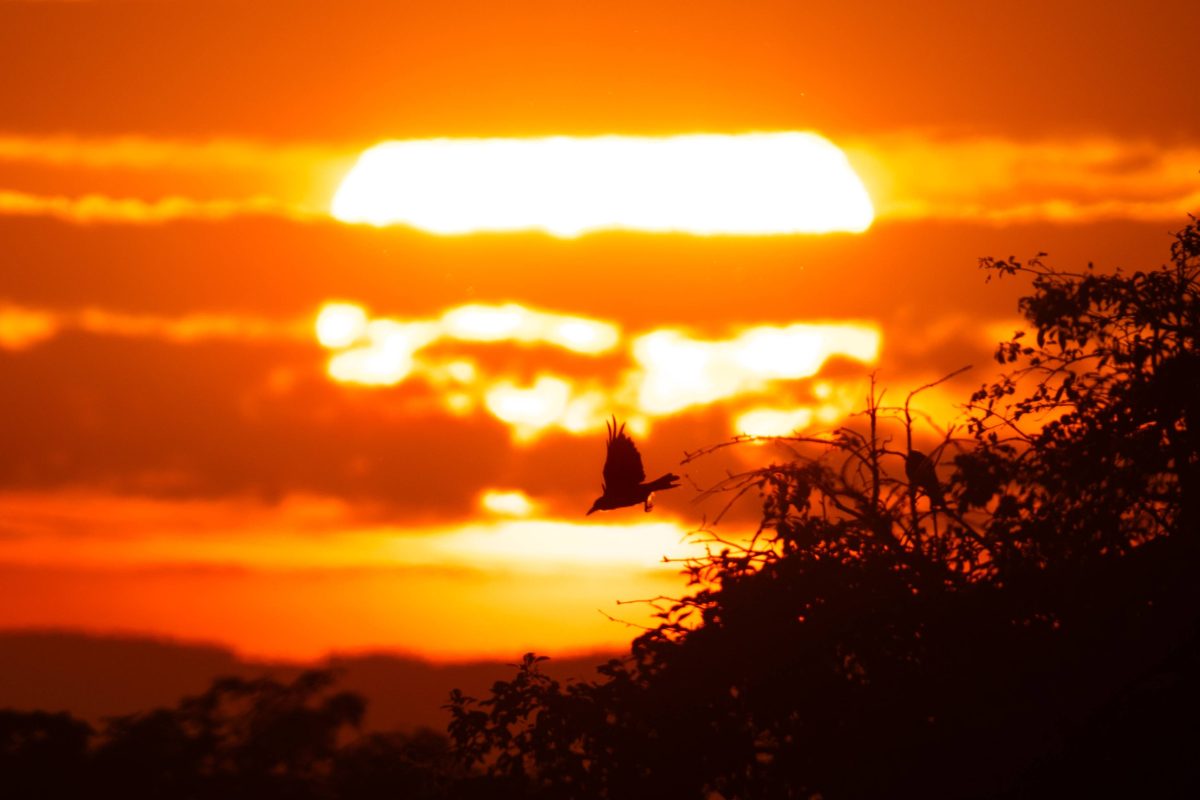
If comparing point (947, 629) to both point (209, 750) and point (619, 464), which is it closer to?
point (619, 464)

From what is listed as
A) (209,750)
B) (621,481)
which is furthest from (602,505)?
(209,750)

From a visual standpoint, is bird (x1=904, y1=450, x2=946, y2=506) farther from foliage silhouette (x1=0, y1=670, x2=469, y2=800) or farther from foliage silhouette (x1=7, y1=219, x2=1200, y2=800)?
foliage silhouette (x1=0, y1=670, x2=469, y2=800)

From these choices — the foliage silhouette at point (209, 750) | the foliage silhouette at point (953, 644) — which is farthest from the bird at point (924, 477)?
the foliage silhouette at point (209, 750)

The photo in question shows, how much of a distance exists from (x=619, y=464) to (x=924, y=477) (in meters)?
3.36

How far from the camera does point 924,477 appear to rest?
1585cm

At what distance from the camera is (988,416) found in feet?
54.8

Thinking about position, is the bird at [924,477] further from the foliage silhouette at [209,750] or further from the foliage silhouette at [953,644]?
the foliage silhouette at [209,750]

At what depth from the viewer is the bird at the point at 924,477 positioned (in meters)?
15.8

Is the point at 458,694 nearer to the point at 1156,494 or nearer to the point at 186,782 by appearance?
the point at 186,782

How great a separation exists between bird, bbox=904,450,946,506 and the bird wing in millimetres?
3043

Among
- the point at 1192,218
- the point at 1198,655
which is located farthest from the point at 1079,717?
the point at 1192,218

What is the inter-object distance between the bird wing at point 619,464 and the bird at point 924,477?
304 centimetres

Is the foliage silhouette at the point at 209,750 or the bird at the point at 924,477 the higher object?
the bird at the point at 924,477

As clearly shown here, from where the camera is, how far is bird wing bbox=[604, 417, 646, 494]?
682 inches
